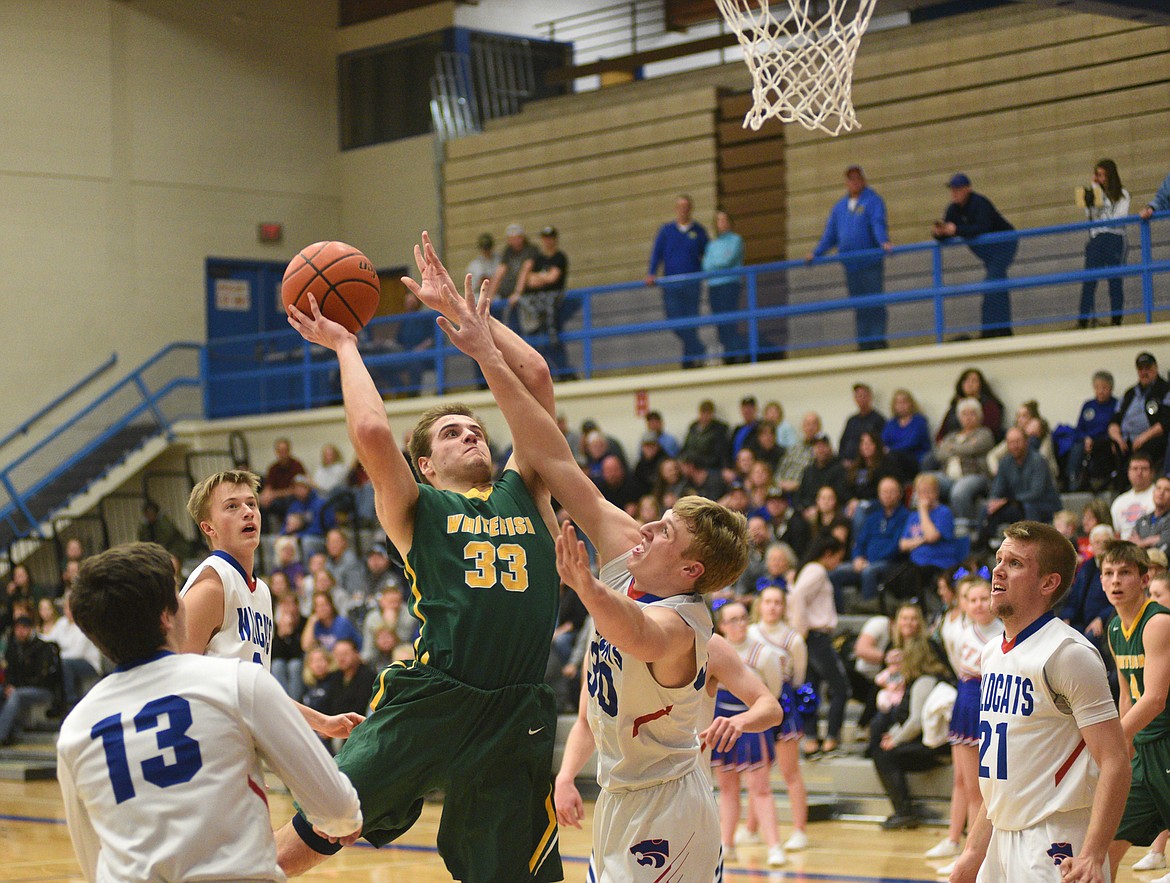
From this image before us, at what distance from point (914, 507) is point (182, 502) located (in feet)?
35.6

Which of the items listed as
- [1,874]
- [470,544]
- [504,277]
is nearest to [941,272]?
[504,277]

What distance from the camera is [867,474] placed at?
1232cm

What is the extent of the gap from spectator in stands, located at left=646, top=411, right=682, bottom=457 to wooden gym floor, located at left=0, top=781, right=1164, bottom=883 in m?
4.86

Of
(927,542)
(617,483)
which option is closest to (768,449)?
(617,483)

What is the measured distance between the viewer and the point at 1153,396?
10938mm

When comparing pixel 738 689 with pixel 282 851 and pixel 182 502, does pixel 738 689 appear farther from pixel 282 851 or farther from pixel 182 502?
pixel 182 502

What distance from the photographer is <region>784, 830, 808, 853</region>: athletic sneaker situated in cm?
884

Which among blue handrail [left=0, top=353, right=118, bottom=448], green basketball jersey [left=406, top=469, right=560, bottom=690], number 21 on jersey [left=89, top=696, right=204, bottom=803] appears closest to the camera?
number 21 on jersey [left=89, top=696, right=204, bottom=803]

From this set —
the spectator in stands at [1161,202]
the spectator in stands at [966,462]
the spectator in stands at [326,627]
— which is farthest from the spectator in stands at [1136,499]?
the spectator in stands at [326,627]

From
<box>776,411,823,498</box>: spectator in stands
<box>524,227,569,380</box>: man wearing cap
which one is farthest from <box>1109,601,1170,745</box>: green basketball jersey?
<box>524,227,569,380</box>: man wearing cap

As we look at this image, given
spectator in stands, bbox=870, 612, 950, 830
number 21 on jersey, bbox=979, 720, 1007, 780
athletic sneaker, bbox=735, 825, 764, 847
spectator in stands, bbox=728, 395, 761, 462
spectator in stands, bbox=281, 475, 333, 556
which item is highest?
spectator in stands, bbox=728, 395, 761, 462

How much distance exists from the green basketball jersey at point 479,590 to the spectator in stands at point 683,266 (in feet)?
34.1

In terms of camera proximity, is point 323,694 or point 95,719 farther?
point 323,694

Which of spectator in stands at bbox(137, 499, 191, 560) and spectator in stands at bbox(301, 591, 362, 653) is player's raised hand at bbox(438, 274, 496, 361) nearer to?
spectator in stands at bbox(301, 591, 362, 653)
